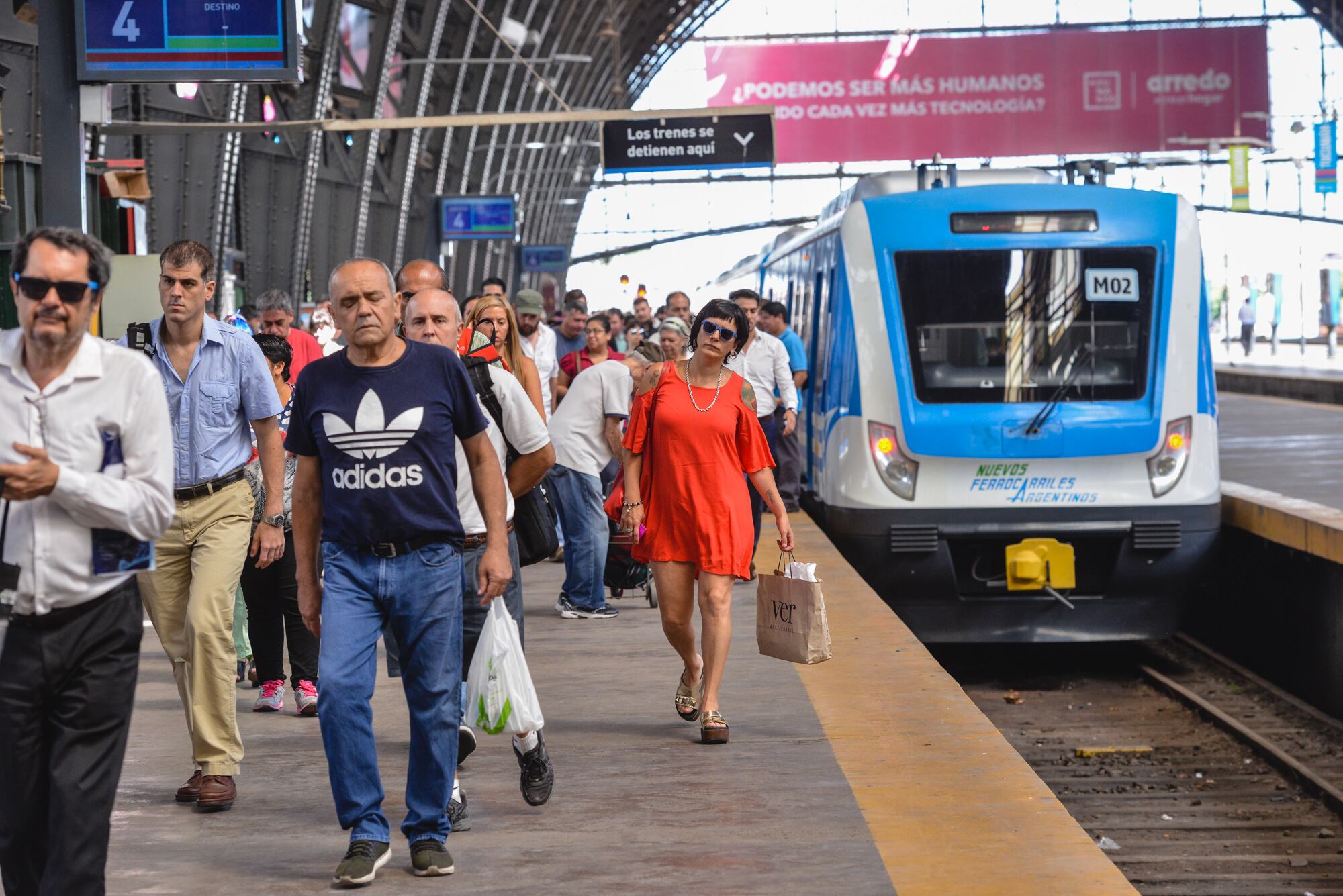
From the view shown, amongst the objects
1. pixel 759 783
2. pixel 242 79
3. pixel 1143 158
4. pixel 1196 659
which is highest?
pixel 1143 158

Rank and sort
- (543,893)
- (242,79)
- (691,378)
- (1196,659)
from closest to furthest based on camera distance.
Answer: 1. (543,893)
2. (691,378)
3. (242,79)
4. (1196,659)

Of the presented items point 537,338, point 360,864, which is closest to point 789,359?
point 537,338

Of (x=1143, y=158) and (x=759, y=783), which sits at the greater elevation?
(x=1143, y=158)

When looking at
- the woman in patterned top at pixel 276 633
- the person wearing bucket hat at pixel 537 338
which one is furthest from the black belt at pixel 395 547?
the person wearing bucket hat at pixel 537 338

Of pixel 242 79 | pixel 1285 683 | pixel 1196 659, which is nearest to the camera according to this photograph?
pixel 242 79

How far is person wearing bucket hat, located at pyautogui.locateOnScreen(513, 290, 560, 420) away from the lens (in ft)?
36.0

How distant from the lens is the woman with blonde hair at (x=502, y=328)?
20.3 ft

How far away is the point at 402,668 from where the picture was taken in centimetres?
473

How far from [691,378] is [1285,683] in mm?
6070

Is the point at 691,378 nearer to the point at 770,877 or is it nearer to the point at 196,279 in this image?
the point at 196,279

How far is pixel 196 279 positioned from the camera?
217 inches

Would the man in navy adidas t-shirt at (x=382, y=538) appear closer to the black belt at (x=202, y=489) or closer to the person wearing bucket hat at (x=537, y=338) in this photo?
the black belt at (x=202, y=489)

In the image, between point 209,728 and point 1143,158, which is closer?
point 209,728

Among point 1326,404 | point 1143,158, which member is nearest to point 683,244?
point 1143,158
